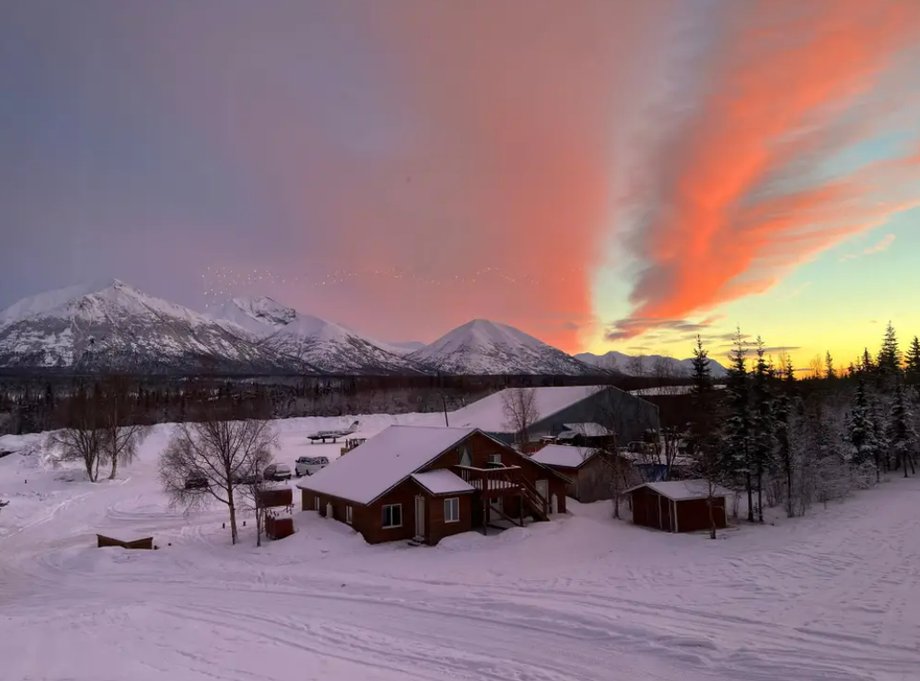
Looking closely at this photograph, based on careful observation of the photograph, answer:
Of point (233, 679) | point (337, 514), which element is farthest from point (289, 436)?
point (233, 679)

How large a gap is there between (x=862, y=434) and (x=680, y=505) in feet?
92.1

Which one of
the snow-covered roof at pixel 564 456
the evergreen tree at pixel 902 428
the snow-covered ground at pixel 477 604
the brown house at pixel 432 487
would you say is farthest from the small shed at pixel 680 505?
the evergreen tree at pixel 902 428

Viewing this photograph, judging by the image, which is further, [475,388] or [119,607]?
[475,388]

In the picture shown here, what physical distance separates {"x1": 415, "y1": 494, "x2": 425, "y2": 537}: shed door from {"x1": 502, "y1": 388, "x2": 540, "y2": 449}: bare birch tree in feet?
82.3

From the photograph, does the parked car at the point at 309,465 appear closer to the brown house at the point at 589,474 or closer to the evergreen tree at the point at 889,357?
the brown house at the point at 589,474

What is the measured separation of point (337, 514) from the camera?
32.5m

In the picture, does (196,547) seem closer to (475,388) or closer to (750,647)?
(750,647)

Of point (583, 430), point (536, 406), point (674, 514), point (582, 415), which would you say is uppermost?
point (536, 406)

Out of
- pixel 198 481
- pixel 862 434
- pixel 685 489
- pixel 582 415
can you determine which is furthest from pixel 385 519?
pixel 862 434

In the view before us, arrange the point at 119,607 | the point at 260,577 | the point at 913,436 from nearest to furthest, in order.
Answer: the point at 119,607, the point at 260,577, the point at 913,436

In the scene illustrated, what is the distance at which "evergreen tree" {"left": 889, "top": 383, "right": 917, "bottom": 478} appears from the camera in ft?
165

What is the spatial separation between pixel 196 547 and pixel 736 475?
103 ft

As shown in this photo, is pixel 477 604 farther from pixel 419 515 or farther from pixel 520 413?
pixel 520 413

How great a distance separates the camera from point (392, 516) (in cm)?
2959
